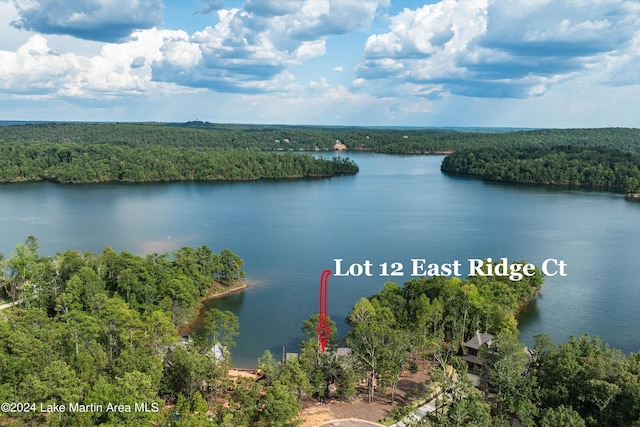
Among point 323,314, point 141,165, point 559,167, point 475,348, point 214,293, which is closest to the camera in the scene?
point 475,348

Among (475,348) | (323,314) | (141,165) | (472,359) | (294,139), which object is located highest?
(294,139)

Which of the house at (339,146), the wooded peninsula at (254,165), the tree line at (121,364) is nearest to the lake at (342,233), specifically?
the tree line at (121,364)

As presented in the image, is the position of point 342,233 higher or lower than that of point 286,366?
lower

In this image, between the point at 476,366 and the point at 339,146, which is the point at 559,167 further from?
the point at 339,146

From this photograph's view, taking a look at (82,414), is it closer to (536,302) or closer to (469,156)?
(536,302)

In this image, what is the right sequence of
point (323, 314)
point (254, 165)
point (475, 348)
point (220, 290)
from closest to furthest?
point (475, 348) → point (323, 314) → point (220, 290) → point (254, 165)

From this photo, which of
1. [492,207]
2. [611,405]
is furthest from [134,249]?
[492,207]

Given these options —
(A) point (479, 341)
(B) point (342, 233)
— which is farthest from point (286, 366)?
(B) point (342, 233)

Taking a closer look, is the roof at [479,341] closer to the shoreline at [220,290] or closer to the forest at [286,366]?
the forest at [286,366]
